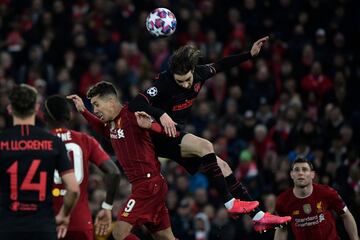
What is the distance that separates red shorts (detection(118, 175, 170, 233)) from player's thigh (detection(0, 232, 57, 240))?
197cm

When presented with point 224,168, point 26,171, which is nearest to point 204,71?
point 224,168

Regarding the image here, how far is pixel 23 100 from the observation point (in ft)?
25.0

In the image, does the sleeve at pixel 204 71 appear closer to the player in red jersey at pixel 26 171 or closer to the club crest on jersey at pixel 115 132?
the club crest on jersey at pixel 115 132

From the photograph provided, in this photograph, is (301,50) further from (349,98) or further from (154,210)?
(154,210)

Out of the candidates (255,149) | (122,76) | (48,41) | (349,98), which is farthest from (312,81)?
(48,41)

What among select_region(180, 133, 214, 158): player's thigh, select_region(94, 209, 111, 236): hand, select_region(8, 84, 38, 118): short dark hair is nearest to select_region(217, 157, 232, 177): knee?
select_region(180, 133, 214, 158): player's thigh

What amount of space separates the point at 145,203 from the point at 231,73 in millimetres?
8227

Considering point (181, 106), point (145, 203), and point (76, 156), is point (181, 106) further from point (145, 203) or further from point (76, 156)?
point (76, 156)

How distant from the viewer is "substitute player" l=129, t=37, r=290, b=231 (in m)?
9.68

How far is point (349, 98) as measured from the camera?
16.5 metres

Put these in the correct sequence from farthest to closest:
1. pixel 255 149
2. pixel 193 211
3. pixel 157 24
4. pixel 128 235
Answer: pixel 255 149 < pixel 193 211 < pixel 157 24 < pixel 128 235

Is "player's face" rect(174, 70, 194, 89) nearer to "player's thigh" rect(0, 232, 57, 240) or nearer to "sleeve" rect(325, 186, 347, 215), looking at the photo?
"sleeve" rect(325, 186, 347, 215)

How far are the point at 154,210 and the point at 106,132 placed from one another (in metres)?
1.03

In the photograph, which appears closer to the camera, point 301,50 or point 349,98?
point 349,98
